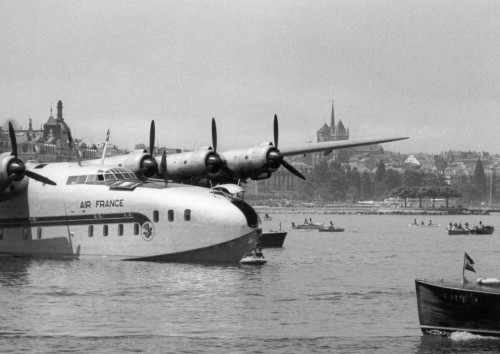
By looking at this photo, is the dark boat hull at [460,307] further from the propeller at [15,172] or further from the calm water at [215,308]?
the propeller at [15,172]

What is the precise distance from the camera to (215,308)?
139 feet

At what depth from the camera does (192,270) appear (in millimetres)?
54750

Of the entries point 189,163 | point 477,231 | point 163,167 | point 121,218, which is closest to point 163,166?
point 163,167

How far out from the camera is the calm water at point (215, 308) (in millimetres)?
34281

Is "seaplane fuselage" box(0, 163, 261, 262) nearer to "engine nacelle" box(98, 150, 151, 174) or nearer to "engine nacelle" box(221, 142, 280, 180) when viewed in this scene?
"engine nacelle" box(98, 150, 151, 174)

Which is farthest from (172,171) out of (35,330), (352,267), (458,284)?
(458,284)

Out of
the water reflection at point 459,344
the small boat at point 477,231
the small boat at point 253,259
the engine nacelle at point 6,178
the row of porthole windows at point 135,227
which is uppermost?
the engine nacelle at point 6,178

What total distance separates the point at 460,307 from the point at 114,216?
92.0 feet

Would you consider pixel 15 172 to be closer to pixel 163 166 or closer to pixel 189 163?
pixel 163 166

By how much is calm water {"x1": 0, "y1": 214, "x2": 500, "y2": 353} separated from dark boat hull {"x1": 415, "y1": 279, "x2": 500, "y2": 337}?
17.7 inches

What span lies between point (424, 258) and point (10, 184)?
31.3 meters

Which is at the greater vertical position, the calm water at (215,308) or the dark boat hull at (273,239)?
the dark boat hull at (273,239)

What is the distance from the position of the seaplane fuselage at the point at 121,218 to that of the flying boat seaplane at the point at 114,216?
53 millimetres

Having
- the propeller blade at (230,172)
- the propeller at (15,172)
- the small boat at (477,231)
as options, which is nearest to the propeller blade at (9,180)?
the propeller at (15,172)
